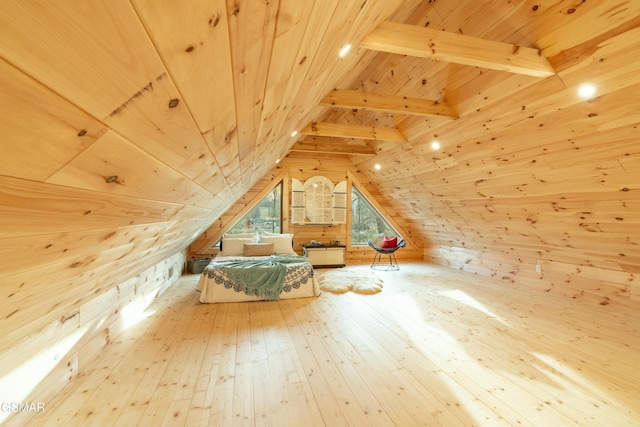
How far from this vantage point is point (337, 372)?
232 cm

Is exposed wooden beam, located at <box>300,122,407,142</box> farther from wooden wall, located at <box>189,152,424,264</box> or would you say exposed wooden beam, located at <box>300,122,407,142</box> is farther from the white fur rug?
wooden wall, located at <box>189,152,424,264</box>

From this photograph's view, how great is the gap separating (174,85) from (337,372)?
232 cm

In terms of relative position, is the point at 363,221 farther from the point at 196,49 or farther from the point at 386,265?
the point at 196,49

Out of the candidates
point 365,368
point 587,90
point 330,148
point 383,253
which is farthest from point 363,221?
point 587,90

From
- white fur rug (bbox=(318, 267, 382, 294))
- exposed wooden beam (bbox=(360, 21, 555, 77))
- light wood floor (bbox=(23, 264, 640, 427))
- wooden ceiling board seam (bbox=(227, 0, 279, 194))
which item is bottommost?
light wood floor (bbox=(23, 264, 640, 427))

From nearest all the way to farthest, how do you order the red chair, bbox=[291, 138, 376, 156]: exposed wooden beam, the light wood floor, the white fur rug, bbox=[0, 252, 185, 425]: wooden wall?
bbox=[0, 252, 185, 425]: wooden wall < the light wood floor < the white fur rug < bbox=[291, 138, 376, 156]: exposed wooden beam < the red chair

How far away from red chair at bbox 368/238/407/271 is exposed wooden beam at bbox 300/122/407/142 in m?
2.71

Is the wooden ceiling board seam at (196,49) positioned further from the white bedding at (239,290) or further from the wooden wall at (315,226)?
the wooden wall at (315,226)

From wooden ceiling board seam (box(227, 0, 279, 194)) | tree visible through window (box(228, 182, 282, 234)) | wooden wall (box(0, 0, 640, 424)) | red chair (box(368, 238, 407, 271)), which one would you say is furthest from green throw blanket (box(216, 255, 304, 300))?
wooden ceiling board seam (box(227, 0, 279, 194))

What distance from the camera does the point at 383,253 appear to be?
6539mm

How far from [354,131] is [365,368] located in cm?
310

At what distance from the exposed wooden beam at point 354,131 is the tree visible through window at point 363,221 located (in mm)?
2903

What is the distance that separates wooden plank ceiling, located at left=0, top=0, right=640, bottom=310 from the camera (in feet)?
1.41

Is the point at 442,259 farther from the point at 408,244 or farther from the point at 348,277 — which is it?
the point at 348,277
